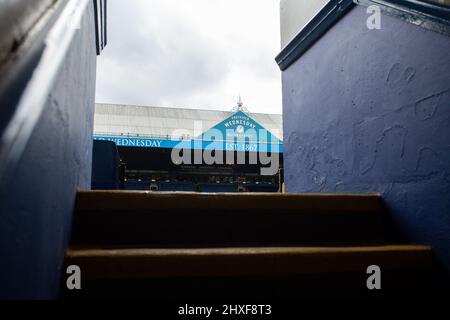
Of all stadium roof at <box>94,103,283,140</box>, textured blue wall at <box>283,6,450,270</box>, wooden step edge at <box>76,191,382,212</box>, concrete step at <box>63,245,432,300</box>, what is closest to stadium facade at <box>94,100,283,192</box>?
stadium roof at <box>94,103,283,140</box>

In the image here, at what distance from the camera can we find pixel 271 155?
8.42 meters

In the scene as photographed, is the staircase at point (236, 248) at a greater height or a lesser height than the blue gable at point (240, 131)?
lesser

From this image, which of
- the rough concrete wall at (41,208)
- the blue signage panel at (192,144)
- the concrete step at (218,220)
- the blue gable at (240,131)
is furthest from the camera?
the blue gable at (240,131)

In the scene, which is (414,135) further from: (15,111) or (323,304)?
(15,111)

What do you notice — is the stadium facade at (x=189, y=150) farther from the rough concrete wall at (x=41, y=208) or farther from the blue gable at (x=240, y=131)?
the rough concrete wall at (x=41, y=208)

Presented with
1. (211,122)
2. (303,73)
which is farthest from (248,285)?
(211,122)

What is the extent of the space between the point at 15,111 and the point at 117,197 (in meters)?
0.78

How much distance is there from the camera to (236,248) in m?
Result: 1.08

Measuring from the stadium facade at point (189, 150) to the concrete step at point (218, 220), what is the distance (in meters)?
5.51

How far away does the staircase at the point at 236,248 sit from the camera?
955 millimetres

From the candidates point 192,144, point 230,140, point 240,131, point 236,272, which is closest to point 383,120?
point 236,272

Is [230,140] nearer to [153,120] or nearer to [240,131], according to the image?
[240,131]

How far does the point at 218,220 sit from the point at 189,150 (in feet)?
20.7

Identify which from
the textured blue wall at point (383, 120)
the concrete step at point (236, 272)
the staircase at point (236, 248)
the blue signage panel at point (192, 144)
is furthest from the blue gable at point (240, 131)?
the concrete step at point (236, 272)
